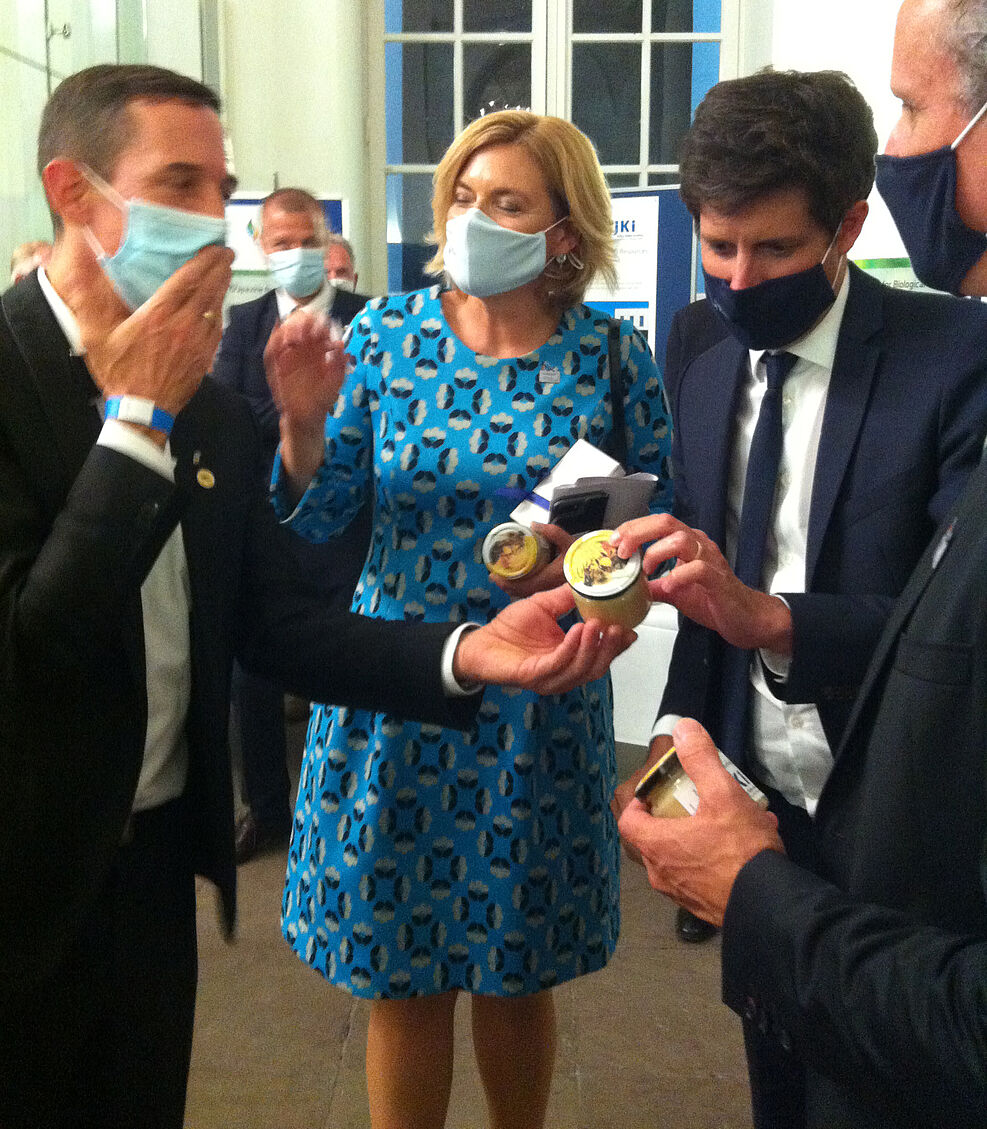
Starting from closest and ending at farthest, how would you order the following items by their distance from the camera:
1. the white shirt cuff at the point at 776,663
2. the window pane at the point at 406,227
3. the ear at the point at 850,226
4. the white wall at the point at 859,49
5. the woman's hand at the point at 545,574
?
1. the white shirt cuff at the point at 776,663
2. the ear at the point at 850,226
3. the woman's hand at the point at 545,574
4. the white wall at the point at 859,49
5. the window pane at the point at 406,227

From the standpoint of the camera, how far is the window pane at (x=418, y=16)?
6.78 meters

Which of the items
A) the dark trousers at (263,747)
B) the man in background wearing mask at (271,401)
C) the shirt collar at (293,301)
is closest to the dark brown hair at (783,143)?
the man in background wearing mask at (271,401)

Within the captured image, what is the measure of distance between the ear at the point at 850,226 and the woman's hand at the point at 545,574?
0.61 m

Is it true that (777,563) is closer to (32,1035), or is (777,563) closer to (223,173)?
(223,173)

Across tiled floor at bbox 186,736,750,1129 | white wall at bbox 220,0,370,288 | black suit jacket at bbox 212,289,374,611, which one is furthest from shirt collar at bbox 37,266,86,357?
white wall at bbox 220,0,370,288

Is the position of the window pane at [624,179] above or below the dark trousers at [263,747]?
above

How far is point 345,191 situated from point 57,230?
17.5 feet

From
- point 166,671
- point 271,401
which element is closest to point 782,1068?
point 166,671

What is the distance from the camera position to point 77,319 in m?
1.28

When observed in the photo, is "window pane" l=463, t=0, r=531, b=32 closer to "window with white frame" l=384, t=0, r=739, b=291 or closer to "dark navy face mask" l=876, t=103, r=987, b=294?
"window with white frame" l=384, t=0, r=739, b=291

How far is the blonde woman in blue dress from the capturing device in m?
1.85

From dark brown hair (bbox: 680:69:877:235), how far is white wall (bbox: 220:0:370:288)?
4.85 metres

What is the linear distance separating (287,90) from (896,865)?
6238mm

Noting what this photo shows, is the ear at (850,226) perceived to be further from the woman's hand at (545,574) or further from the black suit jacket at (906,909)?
the black suit jacket at (906,909)
